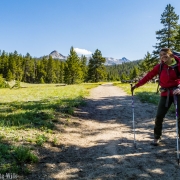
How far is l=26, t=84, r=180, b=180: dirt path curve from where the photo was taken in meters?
4.80

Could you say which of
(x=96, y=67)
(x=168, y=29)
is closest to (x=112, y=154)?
(x=168, y=29)

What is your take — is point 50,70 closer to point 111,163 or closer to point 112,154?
point 112,154

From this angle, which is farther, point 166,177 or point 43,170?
point 43,170

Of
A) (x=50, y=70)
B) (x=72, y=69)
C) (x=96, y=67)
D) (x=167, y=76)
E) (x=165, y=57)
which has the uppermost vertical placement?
(x=50, y=70)

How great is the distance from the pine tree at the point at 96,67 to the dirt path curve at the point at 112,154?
71.1m

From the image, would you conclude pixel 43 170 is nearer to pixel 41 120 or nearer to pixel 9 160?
pixel 9 160

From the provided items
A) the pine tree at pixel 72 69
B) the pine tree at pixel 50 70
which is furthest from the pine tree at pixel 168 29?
the pine tree at pixel 50 70

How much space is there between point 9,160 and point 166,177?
3929mm

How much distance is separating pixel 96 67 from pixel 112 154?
76035 millimetres

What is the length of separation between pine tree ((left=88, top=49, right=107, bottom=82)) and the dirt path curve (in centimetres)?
7110

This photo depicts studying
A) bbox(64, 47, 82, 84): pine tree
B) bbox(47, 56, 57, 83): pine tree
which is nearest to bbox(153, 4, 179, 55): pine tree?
bbox(64, 47, 82, 84): pine tree

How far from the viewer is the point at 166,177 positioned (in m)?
4.59

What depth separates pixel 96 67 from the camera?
266ft

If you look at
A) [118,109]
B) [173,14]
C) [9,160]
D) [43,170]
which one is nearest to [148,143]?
[43,170]
